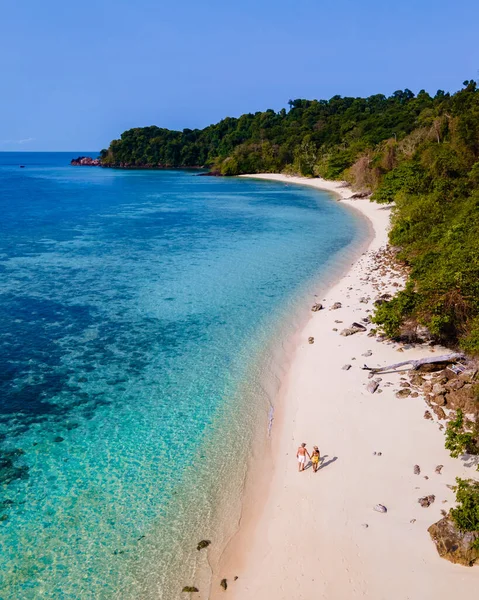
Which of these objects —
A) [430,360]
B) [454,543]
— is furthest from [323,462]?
[430,360]

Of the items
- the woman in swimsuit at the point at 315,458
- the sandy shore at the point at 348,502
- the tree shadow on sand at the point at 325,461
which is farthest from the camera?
the tree shadow on sand at the point at 325,461

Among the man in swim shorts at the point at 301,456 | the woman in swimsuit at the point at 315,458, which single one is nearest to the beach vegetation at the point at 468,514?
the woman in swimsuit at the point at 315,458

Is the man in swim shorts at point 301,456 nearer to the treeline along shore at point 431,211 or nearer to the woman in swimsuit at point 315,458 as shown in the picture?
the woman in swimsuit at point 315,458

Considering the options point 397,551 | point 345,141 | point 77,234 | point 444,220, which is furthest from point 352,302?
point 345,141

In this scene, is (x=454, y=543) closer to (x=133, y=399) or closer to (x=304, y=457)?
(x=304, y=457)

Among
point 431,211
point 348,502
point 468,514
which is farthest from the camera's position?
point 431,211
